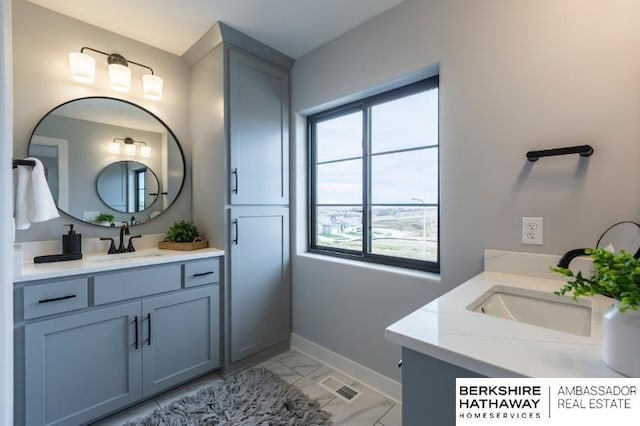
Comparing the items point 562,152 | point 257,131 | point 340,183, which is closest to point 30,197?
point 257,131

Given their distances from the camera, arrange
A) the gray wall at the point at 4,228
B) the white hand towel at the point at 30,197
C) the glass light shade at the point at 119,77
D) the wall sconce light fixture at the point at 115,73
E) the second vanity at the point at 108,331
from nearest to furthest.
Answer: the gray wall at the point at 4,228
the second vanity at the point at 108,331
the white hand towel at the point at 30,197
the wall sconce light fixture at the point at 115,73
the glass light shade at the point at 119,77

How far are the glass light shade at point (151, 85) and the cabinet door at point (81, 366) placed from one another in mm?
1545

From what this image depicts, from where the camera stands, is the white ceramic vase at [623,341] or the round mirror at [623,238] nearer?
the white ceramic vase at [623,341]

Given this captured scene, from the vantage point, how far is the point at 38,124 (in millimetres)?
1829

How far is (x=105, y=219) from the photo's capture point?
2.08 meters

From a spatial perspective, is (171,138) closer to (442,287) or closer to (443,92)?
(443,92)

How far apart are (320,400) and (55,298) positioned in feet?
5.20

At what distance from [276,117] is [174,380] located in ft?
6.69

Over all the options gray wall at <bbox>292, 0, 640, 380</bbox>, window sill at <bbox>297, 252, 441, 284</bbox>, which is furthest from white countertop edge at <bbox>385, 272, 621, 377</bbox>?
window sill at <bbox>297, 252, 441, 284</bbox>

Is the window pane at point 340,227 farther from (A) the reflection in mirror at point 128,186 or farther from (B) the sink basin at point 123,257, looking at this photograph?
(A) the reflection in mirror at point 128,186

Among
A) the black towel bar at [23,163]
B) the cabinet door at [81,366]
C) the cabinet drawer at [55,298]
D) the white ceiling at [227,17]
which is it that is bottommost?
the cabinet door at [81,366]

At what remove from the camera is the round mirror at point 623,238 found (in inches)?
42.8

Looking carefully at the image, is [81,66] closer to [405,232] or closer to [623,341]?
[405,232]

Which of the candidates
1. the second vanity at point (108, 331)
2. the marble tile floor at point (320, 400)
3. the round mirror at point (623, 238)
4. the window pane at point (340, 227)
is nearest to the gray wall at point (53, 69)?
the second vanity at point (108, 331)
